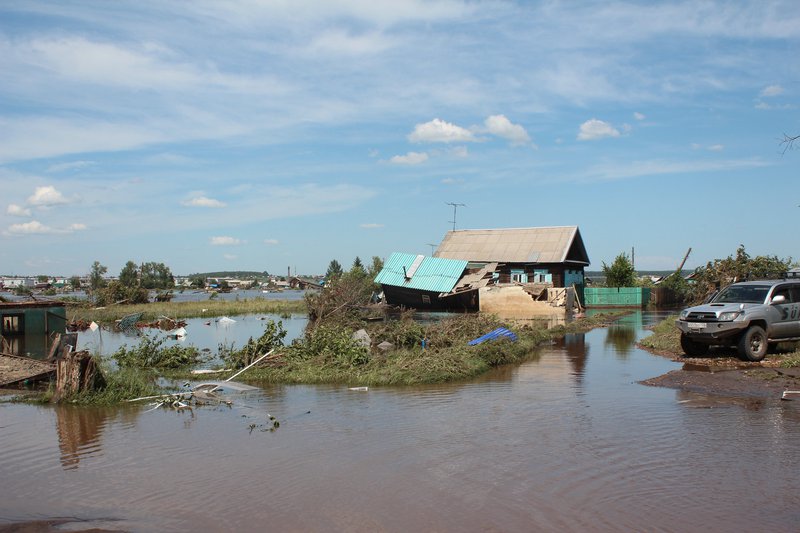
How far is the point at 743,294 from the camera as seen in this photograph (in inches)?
598

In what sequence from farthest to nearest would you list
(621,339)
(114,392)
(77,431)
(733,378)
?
(621,339)
(733,378)
(114,392)
(77,431)

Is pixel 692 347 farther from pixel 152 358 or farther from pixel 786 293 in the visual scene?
pixel 152 358

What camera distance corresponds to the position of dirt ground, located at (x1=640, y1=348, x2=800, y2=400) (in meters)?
11.6

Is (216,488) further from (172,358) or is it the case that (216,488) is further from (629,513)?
(172,358)

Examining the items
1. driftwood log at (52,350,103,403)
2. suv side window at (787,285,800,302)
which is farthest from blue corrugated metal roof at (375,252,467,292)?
driftwood log at (52,350,103,403)

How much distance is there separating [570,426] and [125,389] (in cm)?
867

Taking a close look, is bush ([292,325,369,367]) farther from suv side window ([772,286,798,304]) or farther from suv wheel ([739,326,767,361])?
suv side window ([772,286,798,304])

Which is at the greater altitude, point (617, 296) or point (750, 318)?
point (750, 318)

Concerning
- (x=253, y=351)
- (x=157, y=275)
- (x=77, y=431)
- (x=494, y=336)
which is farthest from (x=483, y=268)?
(x=157, y=275)

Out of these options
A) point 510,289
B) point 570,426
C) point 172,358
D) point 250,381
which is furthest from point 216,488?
point 510,289

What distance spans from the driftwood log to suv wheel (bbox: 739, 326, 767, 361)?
546 inches

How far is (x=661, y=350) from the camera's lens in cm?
1817

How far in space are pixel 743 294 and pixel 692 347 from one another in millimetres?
1779

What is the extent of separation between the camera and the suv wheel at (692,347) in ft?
52.0
